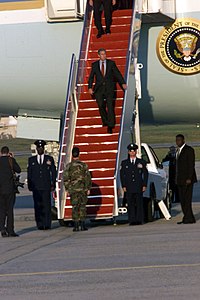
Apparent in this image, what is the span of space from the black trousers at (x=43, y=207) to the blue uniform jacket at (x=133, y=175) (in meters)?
1.65

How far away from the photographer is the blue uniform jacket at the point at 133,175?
21109 mm

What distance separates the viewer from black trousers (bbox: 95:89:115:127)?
854 inches

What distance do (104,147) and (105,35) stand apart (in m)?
2.80

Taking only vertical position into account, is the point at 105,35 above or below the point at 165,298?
above

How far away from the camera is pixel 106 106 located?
21.9m

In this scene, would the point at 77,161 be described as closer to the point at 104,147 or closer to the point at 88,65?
the point at 104,147

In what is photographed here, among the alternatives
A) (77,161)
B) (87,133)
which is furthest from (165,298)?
(87,133)

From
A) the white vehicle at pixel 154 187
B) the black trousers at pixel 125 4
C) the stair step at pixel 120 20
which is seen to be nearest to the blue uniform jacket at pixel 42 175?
the white vehicle at pixel 154 187

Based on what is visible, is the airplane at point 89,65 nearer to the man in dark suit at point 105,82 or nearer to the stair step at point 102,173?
the stair step at point 102,173

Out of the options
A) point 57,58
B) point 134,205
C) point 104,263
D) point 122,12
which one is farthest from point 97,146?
point 104,263

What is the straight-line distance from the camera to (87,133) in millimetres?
22297

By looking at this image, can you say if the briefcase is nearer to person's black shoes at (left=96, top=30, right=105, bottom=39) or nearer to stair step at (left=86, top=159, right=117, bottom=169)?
stair step at (left=86, top=159, right=117, bottom=169)

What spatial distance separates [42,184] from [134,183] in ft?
6.52

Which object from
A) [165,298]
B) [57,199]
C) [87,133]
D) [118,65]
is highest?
[118,65]
